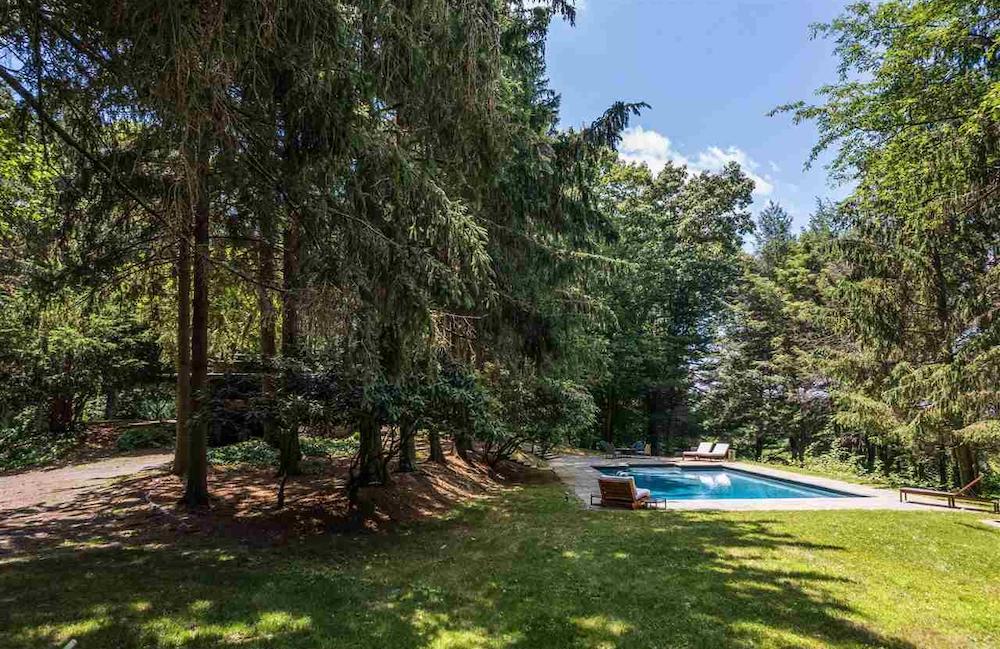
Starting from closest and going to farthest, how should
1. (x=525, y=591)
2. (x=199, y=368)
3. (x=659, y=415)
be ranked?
(x=525, y=591), (x=199, y=368), (x=659, y=415)

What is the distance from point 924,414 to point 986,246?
179 inches

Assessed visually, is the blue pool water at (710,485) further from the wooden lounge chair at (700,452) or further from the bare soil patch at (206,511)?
the bare soil patch at (206,511)

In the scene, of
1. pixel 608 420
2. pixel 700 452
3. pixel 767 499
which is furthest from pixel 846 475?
pixel 608 420

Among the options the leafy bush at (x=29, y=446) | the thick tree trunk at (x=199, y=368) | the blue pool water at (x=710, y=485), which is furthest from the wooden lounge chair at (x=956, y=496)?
the leafy bush at (x=29, y=446)

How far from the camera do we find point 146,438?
1481cm

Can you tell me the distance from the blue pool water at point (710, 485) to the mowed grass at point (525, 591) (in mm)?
6296

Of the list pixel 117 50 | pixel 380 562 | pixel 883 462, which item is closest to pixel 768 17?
pixel 117 50

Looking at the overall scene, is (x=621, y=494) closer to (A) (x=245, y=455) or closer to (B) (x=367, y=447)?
(B) (x=367, y=447)

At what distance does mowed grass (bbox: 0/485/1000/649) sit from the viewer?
406cm

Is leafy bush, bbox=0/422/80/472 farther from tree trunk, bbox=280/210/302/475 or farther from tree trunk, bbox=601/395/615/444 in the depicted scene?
tree trunk, bbox=601/395/615/444

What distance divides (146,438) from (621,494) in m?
14.0

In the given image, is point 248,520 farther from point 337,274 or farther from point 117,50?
point 117,50

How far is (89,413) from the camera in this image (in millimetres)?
17844

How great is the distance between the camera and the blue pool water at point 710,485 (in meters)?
13.8
